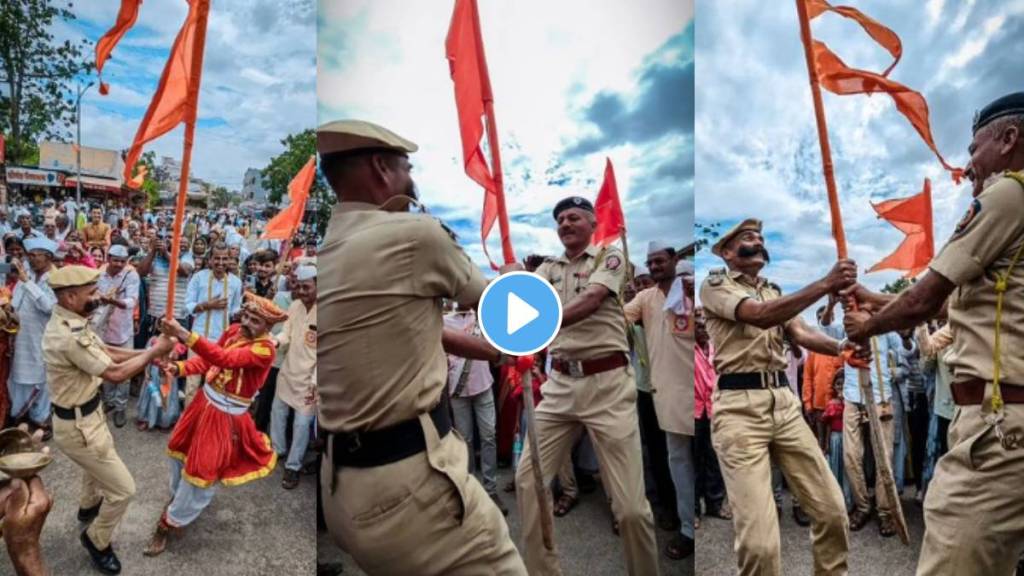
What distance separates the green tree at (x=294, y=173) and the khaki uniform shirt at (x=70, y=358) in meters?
0.82

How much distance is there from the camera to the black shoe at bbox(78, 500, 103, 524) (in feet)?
7.20

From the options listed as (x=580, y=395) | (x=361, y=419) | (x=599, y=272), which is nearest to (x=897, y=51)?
(x=599, y=272)

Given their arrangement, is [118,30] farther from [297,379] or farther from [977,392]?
[977,392]

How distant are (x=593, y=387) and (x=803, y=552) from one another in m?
1.39

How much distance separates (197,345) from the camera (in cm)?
229

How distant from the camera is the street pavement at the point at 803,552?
2.49 meters

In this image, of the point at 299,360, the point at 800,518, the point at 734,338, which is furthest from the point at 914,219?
the point at 299,360

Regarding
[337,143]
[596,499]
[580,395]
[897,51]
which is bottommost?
[596,499]

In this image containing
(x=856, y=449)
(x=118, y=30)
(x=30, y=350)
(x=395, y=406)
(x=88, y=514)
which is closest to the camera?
(x=395, y=406)

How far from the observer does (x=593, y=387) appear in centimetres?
219

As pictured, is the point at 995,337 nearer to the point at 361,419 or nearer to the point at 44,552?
the point at 361,419

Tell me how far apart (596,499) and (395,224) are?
132 cm

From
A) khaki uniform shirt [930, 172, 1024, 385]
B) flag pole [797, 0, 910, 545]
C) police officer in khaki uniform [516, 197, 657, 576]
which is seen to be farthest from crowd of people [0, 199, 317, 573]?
khaki uniform shirt [930, 172, 1024, 385]

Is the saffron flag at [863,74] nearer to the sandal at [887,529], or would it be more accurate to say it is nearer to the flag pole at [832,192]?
the flag pole at [832,192]
